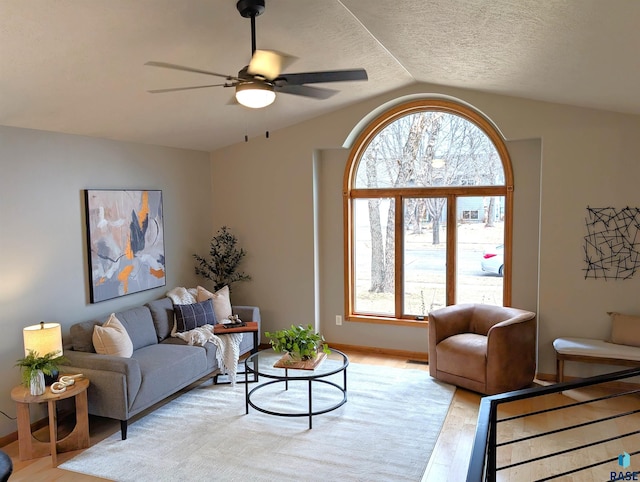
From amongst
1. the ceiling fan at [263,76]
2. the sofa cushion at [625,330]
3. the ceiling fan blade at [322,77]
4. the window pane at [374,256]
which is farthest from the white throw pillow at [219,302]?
the sofa cushion at [625,330]

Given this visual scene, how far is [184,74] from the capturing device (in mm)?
3975

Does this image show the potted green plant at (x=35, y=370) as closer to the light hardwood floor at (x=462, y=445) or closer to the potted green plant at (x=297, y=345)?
the light hardwood floor at (x=462, y=445)

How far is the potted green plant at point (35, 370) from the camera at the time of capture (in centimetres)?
372

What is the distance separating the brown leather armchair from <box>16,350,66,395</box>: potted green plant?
3497 millimetres

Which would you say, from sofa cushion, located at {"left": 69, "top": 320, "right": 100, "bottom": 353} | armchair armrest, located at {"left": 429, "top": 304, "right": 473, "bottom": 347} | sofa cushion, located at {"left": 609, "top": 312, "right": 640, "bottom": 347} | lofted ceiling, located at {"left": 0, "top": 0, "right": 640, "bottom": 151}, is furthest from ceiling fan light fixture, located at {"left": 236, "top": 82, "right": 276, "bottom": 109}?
sofa cushion, located at {"left": 609, "top": 312, "right": 640, "bottom": 347}

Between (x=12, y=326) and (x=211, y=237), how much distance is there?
→ 9.64 feet

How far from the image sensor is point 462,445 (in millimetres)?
3912

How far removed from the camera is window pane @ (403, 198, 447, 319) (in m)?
6.01

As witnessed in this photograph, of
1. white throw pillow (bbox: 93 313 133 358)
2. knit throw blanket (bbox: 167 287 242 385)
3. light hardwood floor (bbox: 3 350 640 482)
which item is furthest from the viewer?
knit throw blanket (bbox: 167 287 242 385)

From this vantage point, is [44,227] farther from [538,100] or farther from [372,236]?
[538,100]

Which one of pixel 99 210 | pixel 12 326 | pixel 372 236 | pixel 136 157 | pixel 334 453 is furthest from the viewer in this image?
pixel 372 236

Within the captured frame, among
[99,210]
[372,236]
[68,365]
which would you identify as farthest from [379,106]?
[68,365]

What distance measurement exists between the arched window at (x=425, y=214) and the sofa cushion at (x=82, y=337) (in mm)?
3046

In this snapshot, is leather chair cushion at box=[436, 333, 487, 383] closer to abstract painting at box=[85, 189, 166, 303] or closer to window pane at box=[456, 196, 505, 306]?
window pane at box=[456, 196, 505, 306]
